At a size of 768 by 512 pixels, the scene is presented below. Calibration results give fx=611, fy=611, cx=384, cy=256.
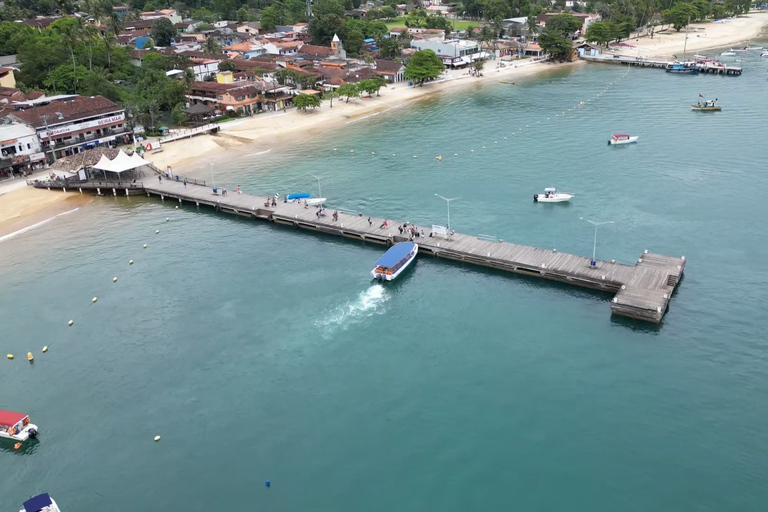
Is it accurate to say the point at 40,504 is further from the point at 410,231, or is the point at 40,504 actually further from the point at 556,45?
the point at 556,45

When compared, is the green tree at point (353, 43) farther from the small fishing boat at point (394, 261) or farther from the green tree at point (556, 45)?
the small fishing boat at point (394, 261)

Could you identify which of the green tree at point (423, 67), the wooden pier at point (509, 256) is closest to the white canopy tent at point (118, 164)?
the wooden pier at point (509, 256)

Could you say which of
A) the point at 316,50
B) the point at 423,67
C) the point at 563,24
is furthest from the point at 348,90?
the point at 563,24

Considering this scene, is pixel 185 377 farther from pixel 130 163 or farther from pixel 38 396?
pixel 130 163

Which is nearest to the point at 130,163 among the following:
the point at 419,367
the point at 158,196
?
the point at 158,196

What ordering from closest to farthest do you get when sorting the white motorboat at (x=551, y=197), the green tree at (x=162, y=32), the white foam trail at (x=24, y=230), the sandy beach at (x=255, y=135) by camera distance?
1. the white foam trail at (x=24, y=230)
2. the white motorboat at (x=551, y=197)
3. the sandy beach at (x=255, y=135)
4. the green tree at (x=162, y=32)
